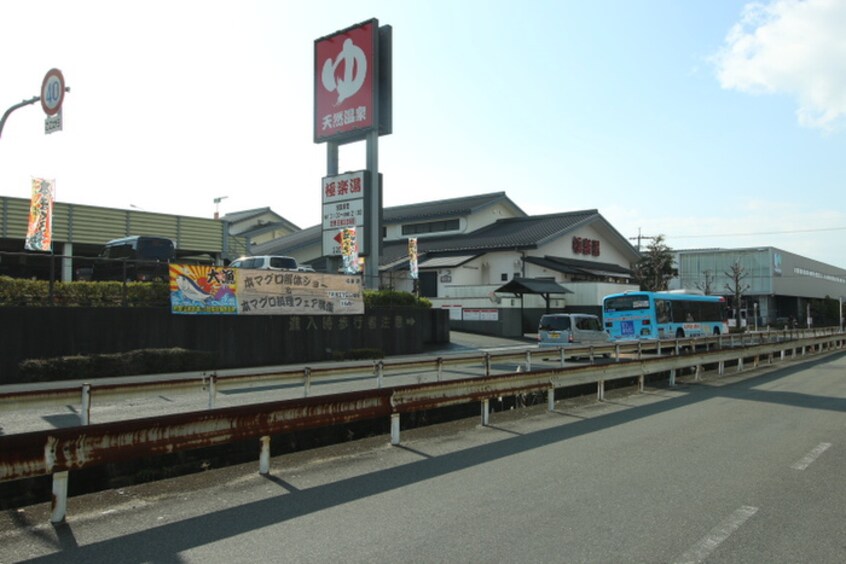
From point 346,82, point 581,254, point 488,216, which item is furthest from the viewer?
point 488,216

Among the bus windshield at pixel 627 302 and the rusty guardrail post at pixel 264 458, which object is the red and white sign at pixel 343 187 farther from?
the rusty guardrail post at pixel 264 458

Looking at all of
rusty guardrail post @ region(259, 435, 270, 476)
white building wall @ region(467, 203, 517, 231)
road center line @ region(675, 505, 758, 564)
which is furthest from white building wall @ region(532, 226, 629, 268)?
road center line @ region(675, 505, 758, 564)

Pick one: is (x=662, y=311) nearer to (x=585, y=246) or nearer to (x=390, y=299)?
(x=390, y=299)

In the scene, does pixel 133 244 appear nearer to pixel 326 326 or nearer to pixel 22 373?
pixel 326 326

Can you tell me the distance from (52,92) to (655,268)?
58.4m

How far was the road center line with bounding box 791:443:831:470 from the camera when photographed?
7.42 meters

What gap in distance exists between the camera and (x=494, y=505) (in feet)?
19.3

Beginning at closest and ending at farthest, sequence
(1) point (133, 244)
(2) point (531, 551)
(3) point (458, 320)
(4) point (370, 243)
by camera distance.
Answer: (2) point (531, 551), (1) point (133, 244), (4) point (370, 243), (3) point (458, 320)

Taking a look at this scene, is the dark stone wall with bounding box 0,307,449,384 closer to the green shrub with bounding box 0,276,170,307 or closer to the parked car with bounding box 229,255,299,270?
the green shrub with bounding box 0,276,170,307

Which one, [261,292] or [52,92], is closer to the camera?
[52,92]

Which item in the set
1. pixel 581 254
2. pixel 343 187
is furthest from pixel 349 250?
pixel 581 254

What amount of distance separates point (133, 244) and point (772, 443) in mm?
25449

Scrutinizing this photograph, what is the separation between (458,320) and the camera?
42.1m

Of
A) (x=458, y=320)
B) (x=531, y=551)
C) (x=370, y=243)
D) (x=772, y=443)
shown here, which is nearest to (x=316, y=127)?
(x=370, y=243)
